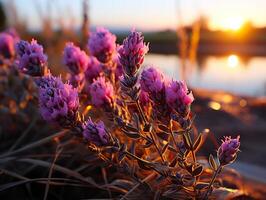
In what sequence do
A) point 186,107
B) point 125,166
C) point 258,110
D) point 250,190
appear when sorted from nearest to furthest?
point 186,107 → point 125,166 → point 250,190 → point 258,110

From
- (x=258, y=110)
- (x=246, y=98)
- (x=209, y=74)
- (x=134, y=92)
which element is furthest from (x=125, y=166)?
(x=209, y=74)

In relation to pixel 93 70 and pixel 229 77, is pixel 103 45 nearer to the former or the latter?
pixel 93 70

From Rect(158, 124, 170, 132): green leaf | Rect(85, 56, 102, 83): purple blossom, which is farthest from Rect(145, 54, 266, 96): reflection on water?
Rect(158, 124, 170, 132): green leaf

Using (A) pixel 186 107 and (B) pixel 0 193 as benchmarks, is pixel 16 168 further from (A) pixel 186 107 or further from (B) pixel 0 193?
(A) pixel 186 107

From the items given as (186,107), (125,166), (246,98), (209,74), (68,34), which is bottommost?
(209,74)

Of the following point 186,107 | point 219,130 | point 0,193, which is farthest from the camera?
point 219,130

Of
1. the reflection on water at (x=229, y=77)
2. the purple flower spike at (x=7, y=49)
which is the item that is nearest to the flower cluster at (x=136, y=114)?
the purple flower spike at (x=7, y=49)

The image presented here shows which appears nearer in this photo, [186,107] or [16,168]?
[186,107]
